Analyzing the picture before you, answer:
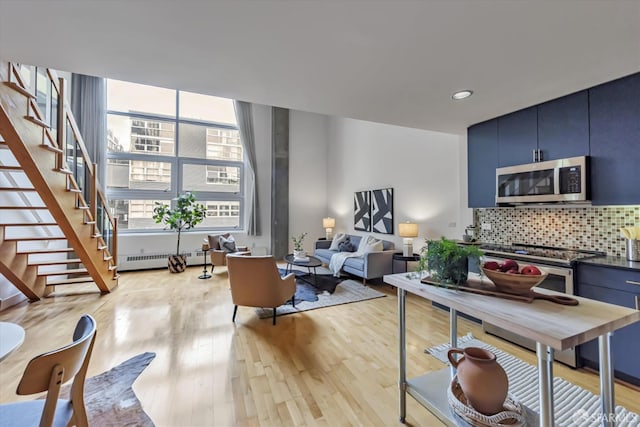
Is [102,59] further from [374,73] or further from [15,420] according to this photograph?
[15,420]

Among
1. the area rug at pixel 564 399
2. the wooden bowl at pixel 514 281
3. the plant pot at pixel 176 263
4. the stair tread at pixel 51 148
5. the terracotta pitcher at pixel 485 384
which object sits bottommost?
the area rug at pixel 564 399

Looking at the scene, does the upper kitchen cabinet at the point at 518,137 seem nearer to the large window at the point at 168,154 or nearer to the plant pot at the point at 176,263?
the large window at the point at 168,154

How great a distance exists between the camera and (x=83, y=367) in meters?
1.13

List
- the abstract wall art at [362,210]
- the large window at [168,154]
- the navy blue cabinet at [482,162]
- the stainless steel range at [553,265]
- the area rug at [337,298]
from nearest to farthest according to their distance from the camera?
the stainless steel range at [553,265] → the navy blue cabinet at [482,162] → the area rug at [337,298] → the large window at [168,154] → the abstract wall art at [362,210]

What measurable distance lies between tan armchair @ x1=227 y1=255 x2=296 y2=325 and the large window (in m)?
4.02

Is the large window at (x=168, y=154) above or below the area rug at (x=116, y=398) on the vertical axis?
above

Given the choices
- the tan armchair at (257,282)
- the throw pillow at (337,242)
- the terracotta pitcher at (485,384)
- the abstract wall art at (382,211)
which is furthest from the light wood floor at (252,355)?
the throw pillow at (337,242)

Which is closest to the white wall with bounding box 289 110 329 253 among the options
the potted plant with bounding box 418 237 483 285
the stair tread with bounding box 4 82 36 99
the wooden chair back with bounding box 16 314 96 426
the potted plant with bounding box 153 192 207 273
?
the potted plant with bounding box 153 192 207 273

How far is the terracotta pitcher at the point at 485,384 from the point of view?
3.87 feet

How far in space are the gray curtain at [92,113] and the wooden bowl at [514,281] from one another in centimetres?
676

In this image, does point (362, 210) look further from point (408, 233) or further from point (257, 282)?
point (257, 282)

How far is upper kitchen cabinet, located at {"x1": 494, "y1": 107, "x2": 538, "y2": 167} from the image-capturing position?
108 inches

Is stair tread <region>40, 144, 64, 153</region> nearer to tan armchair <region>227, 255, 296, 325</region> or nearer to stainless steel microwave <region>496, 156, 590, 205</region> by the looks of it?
tan armchair <region>227, 255, 296, 325</region>

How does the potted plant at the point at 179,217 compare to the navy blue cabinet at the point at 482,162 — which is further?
the potted plant at the point at 179,217
